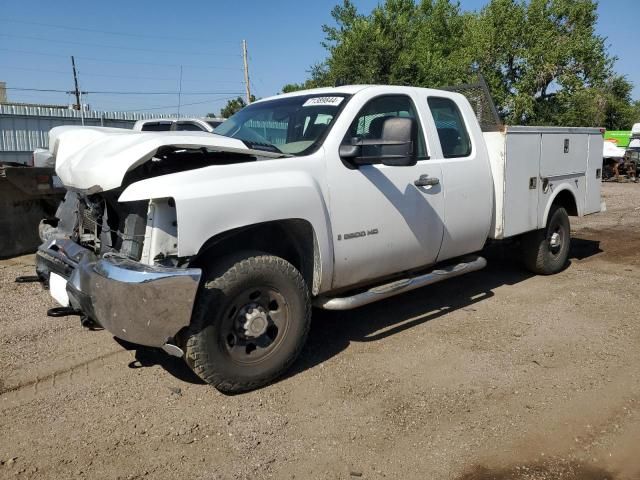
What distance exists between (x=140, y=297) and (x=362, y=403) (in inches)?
60.8

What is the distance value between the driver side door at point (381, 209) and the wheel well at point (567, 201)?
2545 mm

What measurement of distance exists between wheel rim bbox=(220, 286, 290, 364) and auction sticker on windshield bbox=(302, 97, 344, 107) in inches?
62.9

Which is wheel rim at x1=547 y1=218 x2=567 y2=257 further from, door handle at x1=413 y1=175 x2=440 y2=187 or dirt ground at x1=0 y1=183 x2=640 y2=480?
door handle at x1=413 y1=175 x2=440 y2=187

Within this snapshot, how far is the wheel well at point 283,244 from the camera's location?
12.4 feet

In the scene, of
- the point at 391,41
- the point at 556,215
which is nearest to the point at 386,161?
the point at 556,215

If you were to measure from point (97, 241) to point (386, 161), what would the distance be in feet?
6.84

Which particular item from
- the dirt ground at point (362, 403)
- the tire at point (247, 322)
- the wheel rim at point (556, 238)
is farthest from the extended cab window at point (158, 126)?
the tire at point (247, 322)

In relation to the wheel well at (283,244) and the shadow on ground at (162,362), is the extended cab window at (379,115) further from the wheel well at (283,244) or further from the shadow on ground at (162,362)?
the shadow on ground at (162,362)

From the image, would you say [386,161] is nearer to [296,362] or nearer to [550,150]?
[296,362]

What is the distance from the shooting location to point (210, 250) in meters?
3.73

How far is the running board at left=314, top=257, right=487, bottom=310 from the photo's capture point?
4.15 meters

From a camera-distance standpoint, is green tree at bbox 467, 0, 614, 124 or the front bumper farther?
green tree at bbox 467, 0, 614, 124

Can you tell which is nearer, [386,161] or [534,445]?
[534,445]

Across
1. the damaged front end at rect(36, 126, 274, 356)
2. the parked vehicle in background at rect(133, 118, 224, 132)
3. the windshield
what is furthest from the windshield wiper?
the parked vehicle in background at rect(133, 118, 224, 132)
